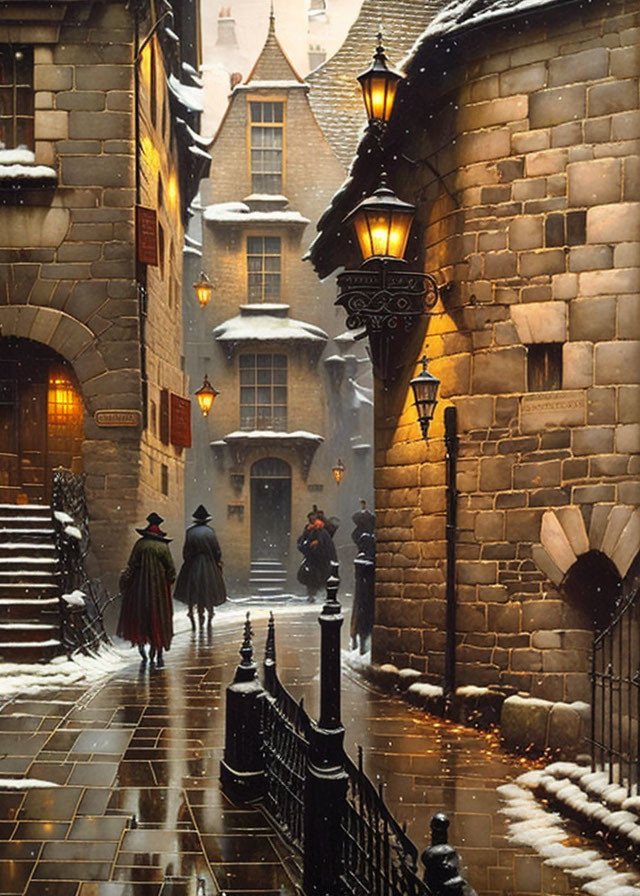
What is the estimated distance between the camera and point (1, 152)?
1518 cm

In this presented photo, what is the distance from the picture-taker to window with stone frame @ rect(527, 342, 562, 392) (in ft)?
32.2

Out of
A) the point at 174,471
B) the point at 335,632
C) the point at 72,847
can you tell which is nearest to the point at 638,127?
the point at 335,632

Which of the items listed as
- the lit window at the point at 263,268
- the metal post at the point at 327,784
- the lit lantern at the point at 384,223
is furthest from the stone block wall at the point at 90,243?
the lit window at the point at 263,268

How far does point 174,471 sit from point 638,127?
12937 millimetres

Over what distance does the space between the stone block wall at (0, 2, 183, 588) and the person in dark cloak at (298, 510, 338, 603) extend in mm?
7725

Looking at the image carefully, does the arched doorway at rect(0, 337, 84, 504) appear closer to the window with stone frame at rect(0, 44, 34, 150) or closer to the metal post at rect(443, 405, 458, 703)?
the window with stone frame at rect(0, 44, 34, 150)

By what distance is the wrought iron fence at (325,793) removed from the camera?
3992 mm

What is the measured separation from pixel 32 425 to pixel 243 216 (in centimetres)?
1362

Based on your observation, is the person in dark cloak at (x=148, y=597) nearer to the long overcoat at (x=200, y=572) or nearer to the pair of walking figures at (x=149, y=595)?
the pair of walking figures at (x=149, y=595)

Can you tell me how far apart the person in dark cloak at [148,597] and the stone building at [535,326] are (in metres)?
3.43

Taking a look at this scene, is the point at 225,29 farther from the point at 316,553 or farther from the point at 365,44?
the point at 365,44

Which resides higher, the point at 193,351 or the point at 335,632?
the point at 193,351

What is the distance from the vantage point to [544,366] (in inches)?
389

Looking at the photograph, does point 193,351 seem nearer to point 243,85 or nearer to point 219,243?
point 219,243
